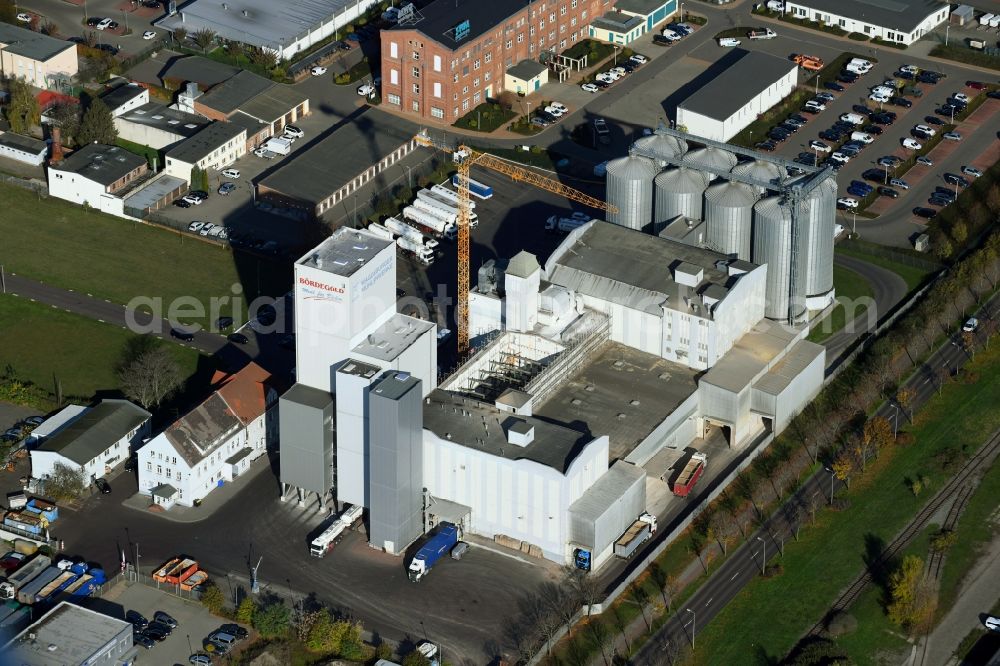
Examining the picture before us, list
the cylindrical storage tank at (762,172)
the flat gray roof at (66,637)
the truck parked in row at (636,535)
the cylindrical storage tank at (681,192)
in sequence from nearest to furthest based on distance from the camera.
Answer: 1. the flat gray roof at (66,637)
2. the truck parked in row at (636,535)
3. the cylindrical storage tank at (762,172)
4. the cylindrical storage tank at (681,192)

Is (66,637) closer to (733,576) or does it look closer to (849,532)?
(733,576)

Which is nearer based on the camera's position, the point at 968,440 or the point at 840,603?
the point at 840,603

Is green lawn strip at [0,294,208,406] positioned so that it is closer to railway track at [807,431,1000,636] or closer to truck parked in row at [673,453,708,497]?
truck parked in row at [673,453,708,497]

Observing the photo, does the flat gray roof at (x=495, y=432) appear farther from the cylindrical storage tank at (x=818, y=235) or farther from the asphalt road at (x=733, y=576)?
the cylindrical storage tank at (x=818, y=235)

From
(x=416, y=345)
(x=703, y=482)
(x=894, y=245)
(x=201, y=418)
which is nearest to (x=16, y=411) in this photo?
(x=201, y=418)

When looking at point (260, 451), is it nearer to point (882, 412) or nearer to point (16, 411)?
point (16, 411)

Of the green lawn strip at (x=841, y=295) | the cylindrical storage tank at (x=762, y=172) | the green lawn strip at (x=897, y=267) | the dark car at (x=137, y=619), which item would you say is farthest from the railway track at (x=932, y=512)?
the dark car at (x=137, y=619)
